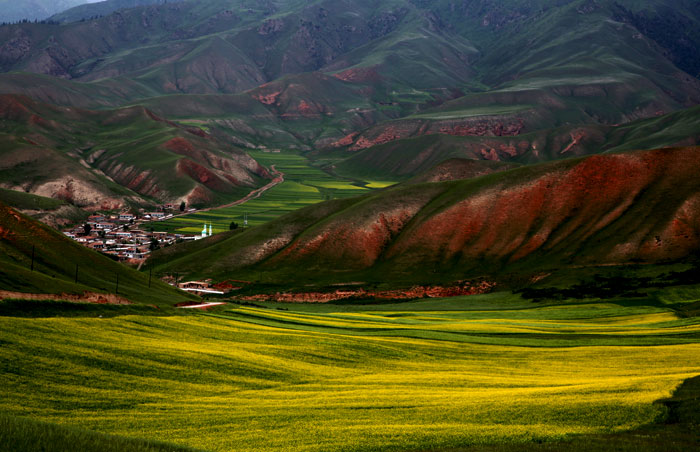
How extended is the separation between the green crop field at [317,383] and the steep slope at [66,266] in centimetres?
1385

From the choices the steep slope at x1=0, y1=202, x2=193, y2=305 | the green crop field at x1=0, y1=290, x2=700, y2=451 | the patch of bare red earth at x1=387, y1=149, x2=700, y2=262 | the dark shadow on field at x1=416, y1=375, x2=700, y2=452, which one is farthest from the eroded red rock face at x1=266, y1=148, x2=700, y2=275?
the dark shadow on field at x1=416, y1=375, x2=700, y2=452

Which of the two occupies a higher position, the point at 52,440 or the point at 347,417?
the point at 52,440

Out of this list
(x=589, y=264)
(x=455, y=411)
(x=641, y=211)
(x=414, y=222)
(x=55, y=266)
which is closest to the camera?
(x=455, y=411)

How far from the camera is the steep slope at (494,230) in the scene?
118 metres

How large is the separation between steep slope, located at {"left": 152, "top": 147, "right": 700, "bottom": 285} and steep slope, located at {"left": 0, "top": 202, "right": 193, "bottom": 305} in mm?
51920

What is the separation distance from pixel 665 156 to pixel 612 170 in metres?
11.5

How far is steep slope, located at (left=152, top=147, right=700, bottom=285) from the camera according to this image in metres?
118

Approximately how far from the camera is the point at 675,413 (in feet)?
84.4

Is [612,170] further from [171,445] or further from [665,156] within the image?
[171,445]

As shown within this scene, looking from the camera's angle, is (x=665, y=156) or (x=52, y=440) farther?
(x=665, y=156)

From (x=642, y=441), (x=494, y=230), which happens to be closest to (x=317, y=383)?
(x=642, y=441)

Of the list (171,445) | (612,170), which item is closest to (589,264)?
(612,170)

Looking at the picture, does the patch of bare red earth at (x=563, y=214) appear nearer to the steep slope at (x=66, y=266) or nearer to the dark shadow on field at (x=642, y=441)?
the steep slope at (x=66, y=266)

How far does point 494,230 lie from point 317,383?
350ft
